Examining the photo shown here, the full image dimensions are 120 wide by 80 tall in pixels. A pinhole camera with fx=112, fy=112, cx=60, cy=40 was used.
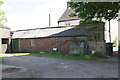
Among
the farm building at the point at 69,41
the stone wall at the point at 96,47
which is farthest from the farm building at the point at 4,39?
the stone wall at the point at 96,47

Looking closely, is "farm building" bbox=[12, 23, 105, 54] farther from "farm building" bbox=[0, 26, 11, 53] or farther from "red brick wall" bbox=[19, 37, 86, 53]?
"farm building" bbox=[0, 26, 11, 53]

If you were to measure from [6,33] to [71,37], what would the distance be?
13094mm

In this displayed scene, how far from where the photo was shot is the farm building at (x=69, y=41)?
14598 millimetres

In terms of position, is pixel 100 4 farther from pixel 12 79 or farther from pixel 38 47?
pixel 38 47

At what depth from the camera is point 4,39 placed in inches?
870

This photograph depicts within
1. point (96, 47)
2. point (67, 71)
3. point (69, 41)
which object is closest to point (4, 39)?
point (69, 41)

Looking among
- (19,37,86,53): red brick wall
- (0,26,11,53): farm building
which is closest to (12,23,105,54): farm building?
(19,37,86,53): red brick wall

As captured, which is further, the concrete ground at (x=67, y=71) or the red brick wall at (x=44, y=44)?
the red brick wall at (x=44, y=44)

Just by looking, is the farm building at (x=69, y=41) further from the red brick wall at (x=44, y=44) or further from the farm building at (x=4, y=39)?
the farm building at (x=4, y=39)

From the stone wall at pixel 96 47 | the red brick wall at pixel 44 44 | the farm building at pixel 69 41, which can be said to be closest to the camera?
the stone wall at pixel 96 47

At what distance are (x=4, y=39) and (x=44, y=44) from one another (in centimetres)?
895

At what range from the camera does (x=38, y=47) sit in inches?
769

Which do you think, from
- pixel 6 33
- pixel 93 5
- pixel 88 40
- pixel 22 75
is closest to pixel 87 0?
pixel 93 5

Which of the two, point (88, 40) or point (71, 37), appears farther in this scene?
point (71, 37)
